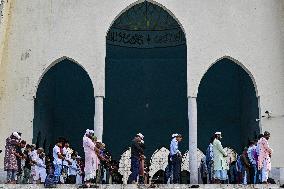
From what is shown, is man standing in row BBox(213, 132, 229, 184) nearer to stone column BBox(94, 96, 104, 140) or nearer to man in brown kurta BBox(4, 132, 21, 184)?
stone column BBox(94, 96, 104, 140)

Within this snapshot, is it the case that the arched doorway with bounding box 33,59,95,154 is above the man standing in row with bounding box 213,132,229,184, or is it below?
above

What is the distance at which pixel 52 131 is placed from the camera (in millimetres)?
20344

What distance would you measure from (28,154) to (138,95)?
8.83 meters

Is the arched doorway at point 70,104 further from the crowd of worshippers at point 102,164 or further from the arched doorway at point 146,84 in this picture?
the crowd of worshippers at point 102,164

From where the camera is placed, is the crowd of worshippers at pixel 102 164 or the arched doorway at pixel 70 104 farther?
the arched doorway at pixel 70 104

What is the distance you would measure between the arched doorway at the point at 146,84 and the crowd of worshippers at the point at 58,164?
23.2ft

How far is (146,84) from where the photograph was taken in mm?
21156

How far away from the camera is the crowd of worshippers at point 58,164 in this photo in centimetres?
1189

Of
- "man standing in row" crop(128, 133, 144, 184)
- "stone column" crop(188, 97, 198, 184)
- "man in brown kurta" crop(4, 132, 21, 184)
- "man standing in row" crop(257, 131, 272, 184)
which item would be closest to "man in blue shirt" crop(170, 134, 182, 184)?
"stone column" crop(188, 97, 198, 184)

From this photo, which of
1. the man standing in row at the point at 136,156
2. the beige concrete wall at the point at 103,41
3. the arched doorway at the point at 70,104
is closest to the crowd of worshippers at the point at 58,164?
the man standing in row at the point at 136,156

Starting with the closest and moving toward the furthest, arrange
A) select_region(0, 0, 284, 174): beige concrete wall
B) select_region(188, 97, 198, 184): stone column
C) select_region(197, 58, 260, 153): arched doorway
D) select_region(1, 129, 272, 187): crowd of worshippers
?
select_region(1, 129, 272, 187): crowd of worshippers → select_region(188, 97, 198, 184): stone column → select_region(0, 0, 284, 174): beige concrete wall → select_region(197, 58, 260, 153): arched doorway

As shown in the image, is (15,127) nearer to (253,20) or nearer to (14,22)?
(14,22)

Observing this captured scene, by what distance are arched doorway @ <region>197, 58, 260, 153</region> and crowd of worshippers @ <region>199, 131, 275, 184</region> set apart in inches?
243

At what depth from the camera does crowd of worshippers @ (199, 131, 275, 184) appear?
12.6 m
